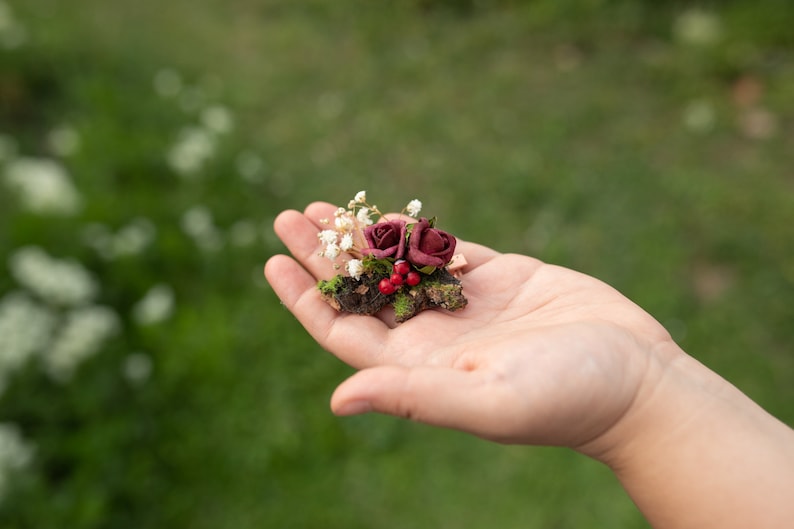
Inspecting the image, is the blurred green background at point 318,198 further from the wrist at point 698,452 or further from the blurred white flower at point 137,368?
the wrist at point 698,452

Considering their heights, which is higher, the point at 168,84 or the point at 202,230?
the point at 168,84

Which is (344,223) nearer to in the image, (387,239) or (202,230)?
(387,239)


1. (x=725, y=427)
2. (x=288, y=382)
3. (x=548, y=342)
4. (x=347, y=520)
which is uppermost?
(x=548, y=342)

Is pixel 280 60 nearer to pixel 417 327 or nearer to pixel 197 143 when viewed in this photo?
pixel 197 143

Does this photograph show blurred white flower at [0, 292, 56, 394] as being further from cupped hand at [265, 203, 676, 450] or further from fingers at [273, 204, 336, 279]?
cupped hand at [265, 203, 676, 450]

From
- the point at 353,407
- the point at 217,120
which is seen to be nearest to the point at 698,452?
→ the point at 353,407

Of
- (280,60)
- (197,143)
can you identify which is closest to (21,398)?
(197,143)
